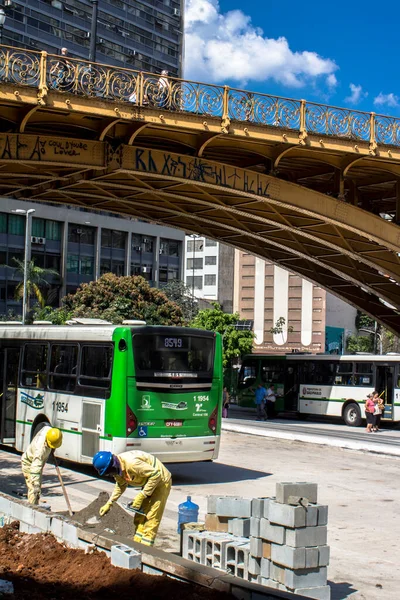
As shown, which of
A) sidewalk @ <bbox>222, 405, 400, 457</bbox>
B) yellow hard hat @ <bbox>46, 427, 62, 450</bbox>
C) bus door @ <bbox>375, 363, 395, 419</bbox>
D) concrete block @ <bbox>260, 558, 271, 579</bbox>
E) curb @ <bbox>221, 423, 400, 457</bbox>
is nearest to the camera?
concrete block @ <bbox>260, 558, 271, 579</bbox>

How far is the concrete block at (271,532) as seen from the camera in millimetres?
7330

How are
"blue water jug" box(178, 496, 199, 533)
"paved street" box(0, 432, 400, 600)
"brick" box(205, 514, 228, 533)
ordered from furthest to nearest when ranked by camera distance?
"paved street" box(0, 432, 400, 600) < "blue water jug" box(178, 496, 199, 533) < "brick" box(205, 514, 228, 533)

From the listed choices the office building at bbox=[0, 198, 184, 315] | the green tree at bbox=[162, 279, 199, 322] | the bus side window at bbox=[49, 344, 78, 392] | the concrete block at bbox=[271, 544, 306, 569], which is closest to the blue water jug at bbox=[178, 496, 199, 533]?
the concrete block at bbox=[271, 544, 306, 569]

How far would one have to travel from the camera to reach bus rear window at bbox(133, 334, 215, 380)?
48.0 ft

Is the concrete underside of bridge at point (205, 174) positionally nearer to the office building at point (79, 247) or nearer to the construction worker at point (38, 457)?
the construction worker at point (38, 457)

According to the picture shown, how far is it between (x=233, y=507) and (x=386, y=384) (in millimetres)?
22601

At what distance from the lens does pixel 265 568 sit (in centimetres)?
751

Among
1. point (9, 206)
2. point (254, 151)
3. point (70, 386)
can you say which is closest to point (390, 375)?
point (254, 151)

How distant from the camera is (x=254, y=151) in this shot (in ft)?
77.0

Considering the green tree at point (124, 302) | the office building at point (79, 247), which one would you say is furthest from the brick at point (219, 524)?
the office building at point (79, 247)

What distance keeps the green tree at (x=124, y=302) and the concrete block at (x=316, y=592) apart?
38.7 meters

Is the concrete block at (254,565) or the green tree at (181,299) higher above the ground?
the green tree at (181,299)

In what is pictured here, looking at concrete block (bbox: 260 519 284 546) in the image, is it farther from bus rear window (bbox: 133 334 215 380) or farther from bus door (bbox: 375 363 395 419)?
bus door (bbox: 375 363 395 419)

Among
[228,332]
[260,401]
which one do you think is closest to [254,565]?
[260,401]
